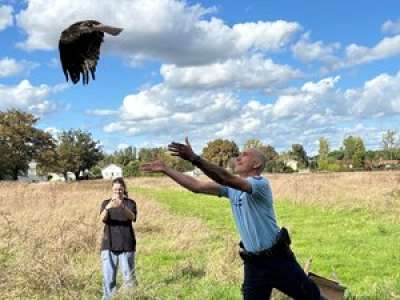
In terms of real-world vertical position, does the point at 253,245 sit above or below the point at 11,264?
above

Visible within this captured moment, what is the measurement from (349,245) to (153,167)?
9.99m

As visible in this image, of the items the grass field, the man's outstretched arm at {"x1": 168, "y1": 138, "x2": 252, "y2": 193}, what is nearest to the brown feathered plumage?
the man's outstretched arm at {"x1": 168, "y1": 138, "x2": 252, "y2": 193}

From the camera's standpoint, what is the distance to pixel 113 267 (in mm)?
8000

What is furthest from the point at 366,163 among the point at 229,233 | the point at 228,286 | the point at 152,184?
the point at 228,286

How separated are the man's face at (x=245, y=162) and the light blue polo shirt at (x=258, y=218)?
0.18m

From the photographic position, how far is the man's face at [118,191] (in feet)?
26.7

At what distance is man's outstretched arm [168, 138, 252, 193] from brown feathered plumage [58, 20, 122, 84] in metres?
1.15

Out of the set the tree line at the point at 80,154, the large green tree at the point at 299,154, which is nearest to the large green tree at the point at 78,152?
the tree line at the point at 80,154

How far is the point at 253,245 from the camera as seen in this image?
5.07m

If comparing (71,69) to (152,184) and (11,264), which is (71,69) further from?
(152,184)

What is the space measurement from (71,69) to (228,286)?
5.68 meters

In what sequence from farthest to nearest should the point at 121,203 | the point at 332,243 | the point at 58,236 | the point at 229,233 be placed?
1. the point at 229,233
2. the point at 332,243
3. the point at 58,236
4. the point at 121,203

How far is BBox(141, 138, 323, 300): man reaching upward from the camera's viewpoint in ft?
16.5

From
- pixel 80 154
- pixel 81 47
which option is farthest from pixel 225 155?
pixel 80 154
